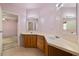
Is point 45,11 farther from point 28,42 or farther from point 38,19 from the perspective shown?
point 28,42

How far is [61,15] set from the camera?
7.82ft

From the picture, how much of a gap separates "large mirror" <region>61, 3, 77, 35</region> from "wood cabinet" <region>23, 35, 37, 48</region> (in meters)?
2.37

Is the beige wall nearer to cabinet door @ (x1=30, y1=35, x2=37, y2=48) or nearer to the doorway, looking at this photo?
the doorway

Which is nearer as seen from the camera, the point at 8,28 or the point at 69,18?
the point at 69,18

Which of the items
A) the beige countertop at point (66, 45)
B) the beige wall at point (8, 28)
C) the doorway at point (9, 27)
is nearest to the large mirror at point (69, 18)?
the beige countertop at point (66, 45)

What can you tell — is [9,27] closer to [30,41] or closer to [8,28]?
[8,28]

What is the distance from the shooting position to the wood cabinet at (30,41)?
172 inches

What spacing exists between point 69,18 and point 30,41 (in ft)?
8.66

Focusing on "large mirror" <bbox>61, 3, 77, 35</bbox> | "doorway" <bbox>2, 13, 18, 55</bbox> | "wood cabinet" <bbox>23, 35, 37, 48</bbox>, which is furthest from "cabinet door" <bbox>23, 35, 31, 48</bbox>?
"large mirror" <bbox>61, 3, 77, 35</bbox>

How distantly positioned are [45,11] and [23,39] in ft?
5.83

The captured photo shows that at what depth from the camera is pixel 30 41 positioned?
14.8 ft

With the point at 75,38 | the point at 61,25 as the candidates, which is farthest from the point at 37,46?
the point at 75,38

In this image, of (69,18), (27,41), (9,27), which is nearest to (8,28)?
(9,27)

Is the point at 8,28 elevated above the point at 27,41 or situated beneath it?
elevated above
